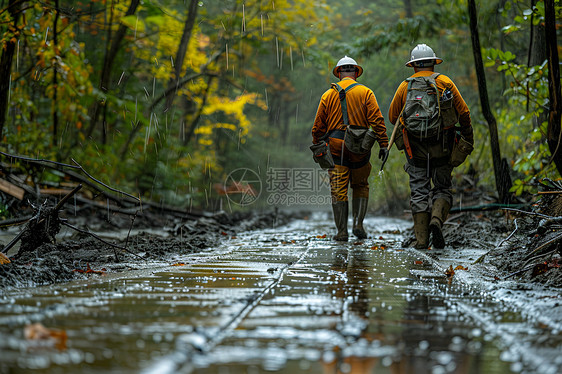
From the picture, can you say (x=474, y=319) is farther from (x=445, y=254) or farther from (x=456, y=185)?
(x=456, y=185)

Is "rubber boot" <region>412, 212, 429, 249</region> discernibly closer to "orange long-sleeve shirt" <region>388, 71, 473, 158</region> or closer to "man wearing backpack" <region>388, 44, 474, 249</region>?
"man wearing backpack" <region>388, 44, 474, 249</region>

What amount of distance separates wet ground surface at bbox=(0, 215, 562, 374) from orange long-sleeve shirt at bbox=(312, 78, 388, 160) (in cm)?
401

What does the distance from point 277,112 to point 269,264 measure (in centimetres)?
3229

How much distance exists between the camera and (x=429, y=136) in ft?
23.4

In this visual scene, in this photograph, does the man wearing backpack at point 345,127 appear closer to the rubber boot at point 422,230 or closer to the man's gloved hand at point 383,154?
the man's gloved hand at point 383,154

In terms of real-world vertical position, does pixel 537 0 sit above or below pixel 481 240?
above

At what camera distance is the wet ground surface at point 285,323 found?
204 centimetres

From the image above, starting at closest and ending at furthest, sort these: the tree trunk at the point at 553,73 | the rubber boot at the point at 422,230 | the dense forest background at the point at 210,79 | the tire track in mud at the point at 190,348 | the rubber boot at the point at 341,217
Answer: the tire track in mud at the point at 190,348, the tree trunk at the point at 553,73, the rubber boot at the point at 422,230, the dense forest background at the point at 210,79, the rubber boot at the point at 341,217

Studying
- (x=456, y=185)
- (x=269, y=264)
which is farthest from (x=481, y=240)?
(x=456, y=185)

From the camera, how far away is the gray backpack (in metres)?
7.04

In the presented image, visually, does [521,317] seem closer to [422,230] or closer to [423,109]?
[422,230]

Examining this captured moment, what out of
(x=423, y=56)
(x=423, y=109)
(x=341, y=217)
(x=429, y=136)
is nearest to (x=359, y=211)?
(x=341, y=217)

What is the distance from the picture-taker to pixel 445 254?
6.19 meters

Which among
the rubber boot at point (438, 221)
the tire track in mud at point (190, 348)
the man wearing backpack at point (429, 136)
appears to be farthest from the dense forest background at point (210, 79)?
the tire track in mud at point (190, 348)
